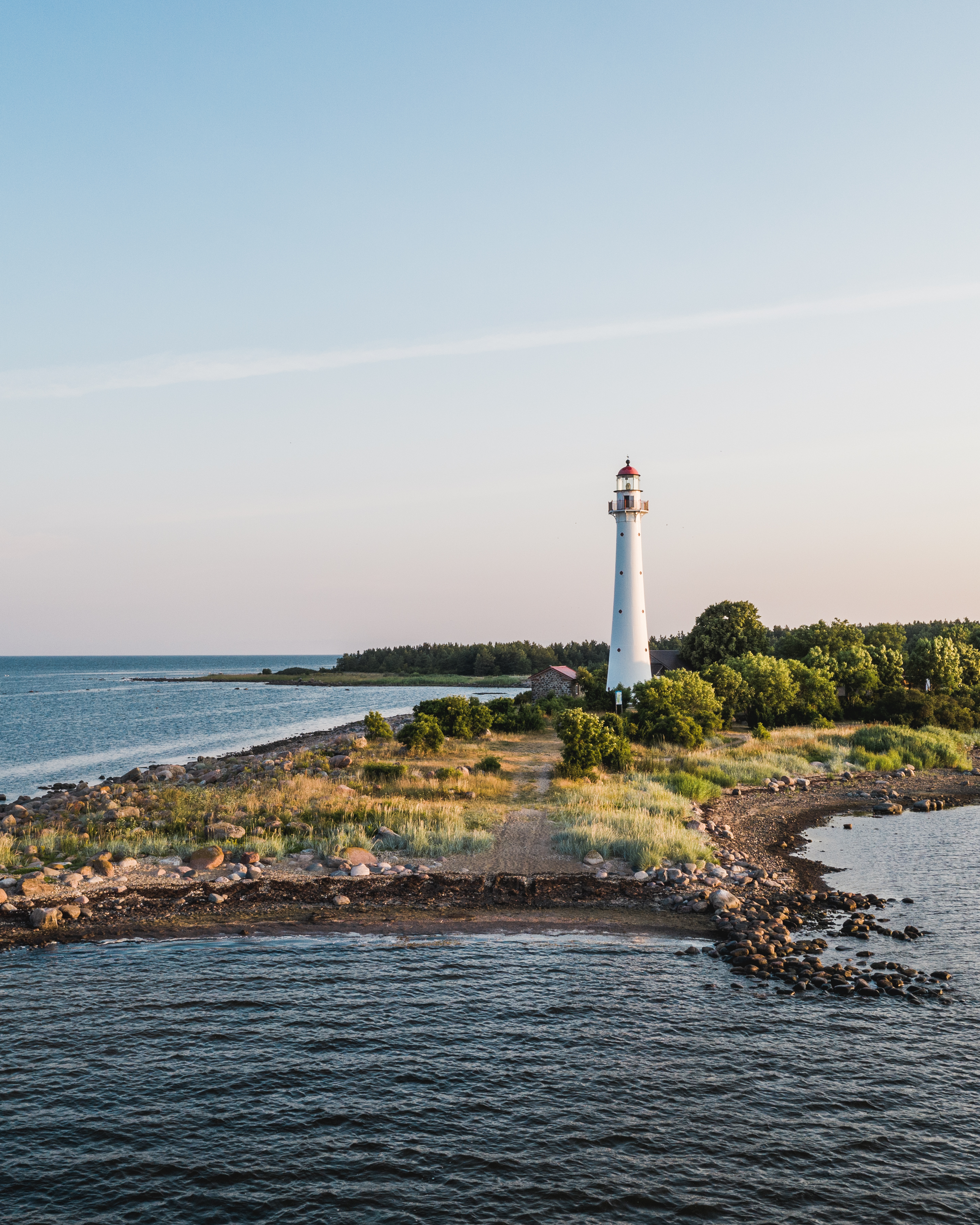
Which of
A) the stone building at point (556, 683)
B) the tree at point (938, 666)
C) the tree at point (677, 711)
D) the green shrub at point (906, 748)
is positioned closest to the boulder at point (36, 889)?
the tree at point (677, 711)

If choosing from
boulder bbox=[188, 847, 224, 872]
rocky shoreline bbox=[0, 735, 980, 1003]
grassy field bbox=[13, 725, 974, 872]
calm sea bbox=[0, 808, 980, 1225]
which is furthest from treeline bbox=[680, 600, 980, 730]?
calm sea bbox=[0, 808, 980, 1225]

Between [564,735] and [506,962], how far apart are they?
2179 cm

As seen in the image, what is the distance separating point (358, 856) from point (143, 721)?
248ft

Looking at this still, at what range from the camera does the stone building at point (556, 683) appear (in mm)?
74812

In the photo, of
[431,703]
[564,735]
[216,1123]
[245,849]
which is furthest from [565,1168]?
[431,703]

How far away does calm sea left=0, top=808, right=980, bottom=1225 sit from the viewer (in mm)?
10164

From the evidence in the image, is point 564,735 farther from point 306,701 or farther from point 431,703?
point 306,701

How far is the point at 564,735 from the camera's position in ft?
128

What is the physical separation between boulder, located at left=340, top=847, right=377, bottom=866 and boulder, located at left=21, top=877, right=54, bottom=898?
7.48 metres

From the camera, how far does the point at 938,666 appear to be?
6675cm

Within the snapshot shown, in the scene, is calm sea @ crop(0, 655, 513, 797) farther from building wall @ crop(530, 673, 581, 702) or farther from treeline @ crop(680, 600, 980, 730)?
treeline @ crop(680, 600, 980, 730)

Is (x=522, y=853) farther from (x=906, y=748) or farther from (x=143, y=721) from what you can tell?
(x=143, y=721)

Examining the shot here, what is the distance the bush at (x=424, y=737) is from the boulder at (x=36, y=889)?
2454 centimetres

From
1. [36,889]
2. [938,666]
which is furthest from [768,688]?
[36,889]
